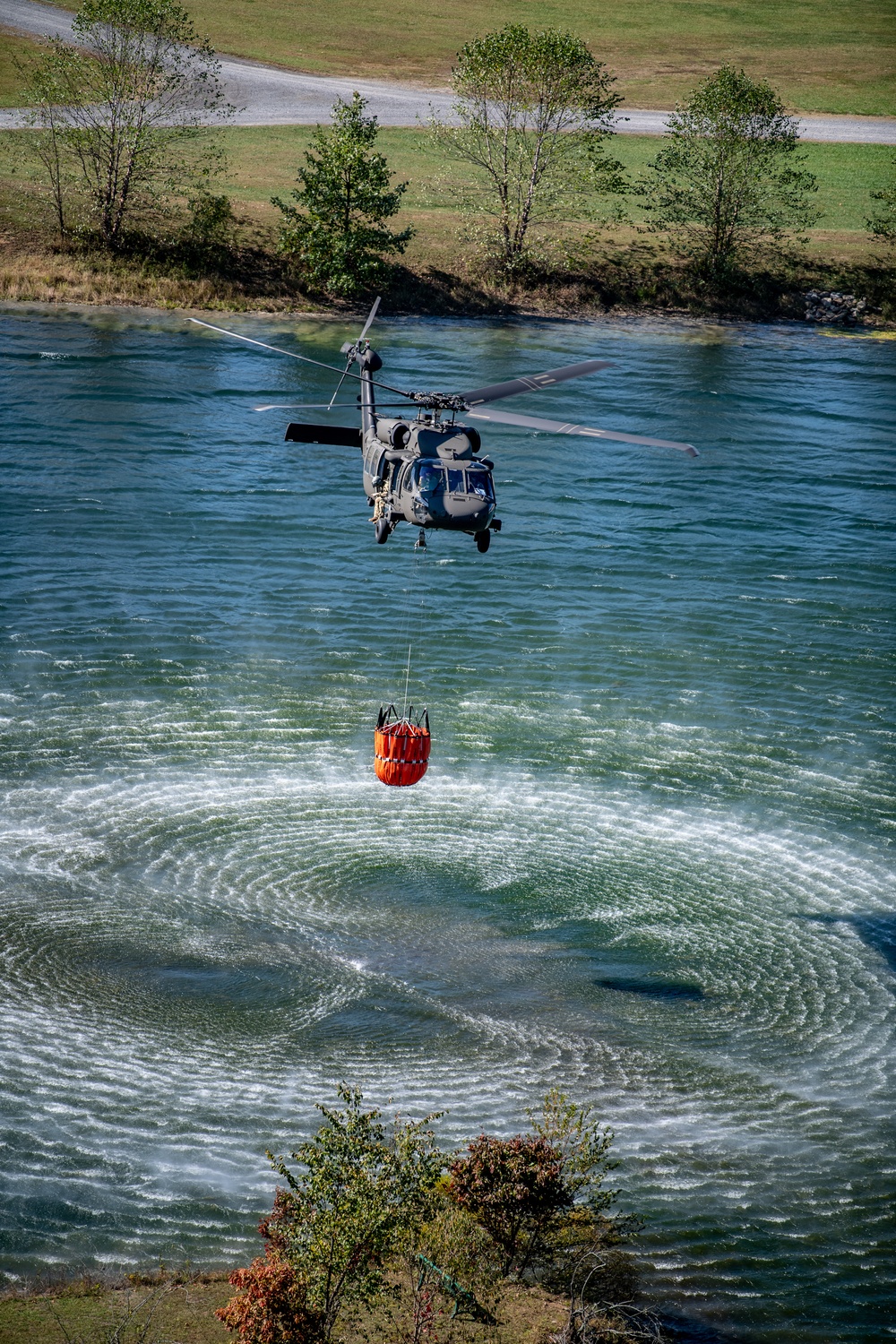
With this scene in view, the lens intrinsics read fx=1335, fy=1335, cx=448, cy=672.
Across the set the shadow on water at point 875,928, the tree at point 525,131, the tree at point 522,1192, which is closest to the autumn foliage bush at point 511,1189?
the tree at point 522,1192

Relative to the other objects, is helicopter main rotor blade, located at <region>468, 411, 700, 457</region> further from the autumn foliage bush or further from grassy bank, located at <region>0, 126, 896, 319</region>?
grassy bank, located at <region>0, 126, 896, 319</region>

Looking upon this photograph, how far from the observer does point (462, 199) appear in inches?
2948

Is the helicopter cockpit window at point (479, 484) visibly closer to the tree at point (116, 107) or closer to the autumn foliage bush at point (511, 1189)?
the autumn foliage bush at point (511, 1189)

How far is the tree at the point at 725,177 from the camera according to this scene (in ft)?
230

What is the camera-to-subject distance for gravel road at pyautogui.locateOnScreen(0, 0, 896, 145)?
277 ft

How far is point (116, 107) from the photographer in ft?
220

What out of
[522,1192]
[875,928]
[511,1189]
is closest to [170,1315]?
[511,1189]

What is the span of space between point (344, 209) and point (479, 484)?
48.4m

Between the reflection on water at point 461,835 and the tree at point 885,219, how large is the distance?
86.7ft

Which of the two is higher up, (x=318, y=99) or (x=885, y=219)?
(x=318, y=99)

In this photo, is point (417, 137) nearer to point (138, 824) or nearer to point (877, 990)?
point (138, 824)

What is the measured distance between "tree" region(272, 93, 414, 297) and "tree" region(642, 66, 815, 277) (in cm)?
1593

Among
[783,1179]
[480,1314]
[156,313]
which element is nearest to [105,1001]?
[480,1314]

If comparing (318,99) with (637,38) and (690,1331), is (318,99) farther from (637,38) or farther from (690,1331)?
(690,1331)
